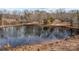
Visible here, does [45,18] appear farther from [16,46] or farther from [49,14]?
[16,46]

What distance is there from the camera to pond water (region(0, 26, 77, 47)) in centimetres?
148

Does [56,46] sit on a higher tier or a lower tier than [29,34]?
lower

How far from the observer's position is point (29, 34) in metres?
1.49

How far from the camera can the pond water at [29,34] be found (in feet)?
4.86

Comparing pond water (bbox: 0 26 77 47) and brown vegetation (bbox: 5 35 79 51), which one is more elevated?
pond water (bbox: 0 26 77 47)

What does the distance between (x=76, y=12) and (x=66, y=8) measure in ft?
0.35

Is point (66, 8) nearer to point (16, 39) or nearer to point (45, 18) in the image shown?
point (45, 18)

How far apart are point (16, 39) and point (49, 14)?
41 cm

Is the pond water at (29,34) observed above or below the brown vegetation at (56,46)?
above

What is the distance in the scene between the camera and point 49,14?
4.92 feet
